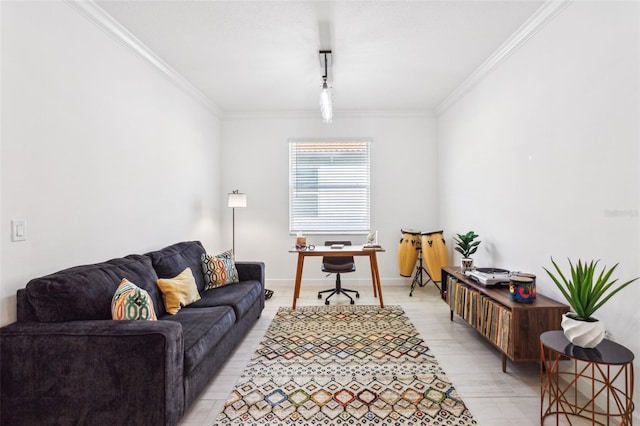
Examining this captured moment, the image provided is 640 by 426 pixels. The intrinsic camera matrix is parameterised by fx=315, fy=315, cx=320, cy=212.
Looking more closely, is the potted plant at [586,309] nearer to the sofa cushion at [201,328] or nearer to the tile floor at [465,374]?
the tile floor at [465,374]

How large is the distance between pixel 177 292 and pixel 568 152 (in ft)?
10.4

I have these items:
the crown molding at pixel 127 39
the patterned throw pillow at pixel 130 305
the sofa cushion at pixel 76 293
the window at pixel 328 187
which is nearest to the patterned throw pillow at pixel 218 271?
the sofa cushion at pixel 76 293

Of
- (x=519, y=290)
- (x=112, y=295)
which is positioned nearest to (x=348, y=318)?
(x=519, y=290)

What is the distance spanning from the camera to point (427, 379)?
231cm

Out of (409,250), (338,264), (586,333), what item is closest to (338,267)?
(338,264)

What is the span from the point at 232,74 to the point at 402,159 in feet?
9.25

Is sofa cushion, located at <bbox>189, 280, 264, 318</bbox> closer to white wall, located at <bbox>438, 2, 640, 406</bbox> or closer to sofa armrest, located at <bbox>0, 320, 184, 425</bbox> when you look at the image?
sofa armrest, located at <bbox>0, 320, 184, 425</bbox>

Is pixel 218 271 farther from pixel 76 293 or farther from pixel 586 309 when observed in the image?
pixel 586 309

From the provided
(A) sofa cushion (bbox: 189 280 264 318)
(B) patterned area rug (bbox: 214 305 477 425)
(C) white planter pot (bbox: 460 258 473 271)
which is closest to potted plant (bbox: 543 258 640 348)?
(B) patterned area rug (bbox: 214 305 477 425)

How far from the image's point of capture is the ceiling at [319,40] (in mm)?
2396

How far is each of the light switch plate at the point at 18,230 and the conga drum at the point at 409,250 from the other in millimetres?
4115

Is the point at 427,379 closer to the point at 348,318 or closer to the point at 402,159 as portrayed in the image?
the point at 348,318

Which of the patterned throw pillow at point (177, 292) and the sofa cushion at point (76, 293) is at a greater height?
the sofa cushion at point (76, 293)

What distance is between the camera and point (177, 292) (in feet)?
8.53
